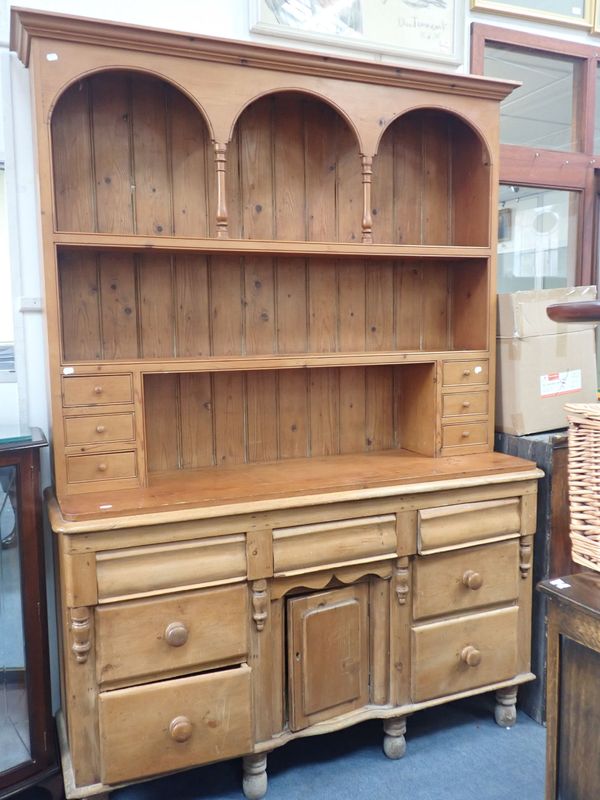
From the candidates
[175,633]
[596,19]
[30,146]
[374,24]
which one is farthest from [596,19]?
[175,633]

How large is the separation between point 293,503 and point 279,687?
20.4 inches

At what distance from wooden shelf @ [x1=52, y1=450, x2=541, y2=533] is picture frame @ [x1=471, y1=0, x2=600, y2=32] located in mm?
1638

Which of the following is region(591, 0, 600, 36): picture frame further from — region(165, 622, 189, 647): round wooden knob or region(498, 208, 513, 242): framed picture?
region(165, 622, 189, 647): round wooden knob

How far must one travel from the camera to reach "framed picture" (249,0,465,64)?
207 centimetres

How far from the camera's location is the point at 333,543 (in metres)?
1.78

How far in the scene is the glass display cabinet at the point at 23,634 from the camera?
5.53 ft

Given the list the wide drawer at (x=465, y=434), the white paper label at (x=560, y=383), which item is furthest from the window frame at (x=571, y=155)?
the wide drawer at (x=465, y=434)

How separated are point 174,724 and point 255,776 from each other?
31cm

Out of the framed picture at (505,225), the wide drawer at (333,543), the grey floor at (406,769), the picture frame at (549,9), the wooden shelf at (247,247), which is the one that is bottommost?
the grey floor at (406,769)

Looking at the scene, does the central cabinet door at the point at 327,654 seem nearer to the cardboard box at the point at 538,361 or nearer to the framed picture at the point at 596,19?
the cardboard box at the point at 538,361

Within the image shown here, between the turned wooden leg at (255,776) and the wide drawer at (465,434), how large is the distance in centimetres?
108

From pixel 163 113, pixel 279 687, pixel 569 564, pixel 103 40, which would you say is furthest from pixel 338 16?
pixel 279 687

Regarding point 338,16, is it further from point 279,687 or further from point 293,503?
point 279,687

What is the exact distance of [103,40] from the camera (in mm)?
1640
